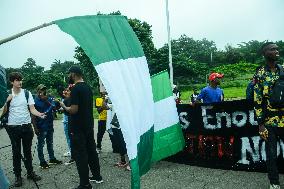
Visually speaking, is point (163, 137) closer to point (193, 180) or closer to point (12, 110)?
point (193, 180)

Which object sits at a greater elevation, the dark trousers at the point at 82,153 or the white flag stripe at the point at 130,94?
the white flag stripe at the point at 130,94

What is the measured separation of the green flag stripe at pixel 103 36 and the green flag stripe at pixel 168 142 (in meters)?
3.09

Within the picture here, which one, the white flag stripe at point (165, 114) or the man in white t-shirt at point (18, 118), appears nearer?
the man in white t-shirt at point (18, 118)

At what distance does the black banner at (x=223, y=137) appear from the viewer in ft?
19.3

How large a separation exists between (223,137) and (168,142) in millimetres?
1039

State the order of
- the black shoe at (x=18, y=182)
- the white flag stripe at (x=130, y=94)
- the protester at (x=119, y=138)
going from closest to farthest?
the white flag stripe at (x=130, y=94), the black shoe at (x=18, y=182), the protester at (x=119, y=138)

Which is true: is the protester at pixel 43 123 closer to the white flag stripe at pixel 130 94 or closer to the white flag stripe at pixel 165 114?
the white flag stripe at pixel 165 114

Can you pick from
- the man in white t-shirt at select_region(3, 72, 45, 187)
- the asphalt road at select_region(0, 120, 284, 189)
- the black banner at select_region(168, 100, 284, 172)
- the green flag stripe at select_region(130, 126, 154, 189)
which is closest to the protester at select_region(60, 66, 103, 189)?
the asphalt road at select_region(0, 120, 284, 189)

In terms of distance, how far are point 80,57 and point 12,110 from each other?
163ft

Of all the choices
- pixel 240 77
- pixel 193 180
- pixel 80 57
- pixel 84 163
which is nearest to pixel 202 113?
pixel 193 180

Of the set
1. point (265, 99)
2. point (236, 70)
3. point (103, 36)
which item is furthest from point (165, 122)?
point (236, 70)

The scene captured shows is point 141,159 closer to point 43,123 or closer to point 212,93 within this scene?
point 212,93

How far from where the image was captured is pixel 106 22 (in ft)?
10.8

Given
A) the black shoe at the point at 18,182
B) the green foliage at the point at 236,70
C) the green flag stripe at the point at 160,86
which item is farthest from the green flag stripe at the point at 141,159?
the green foliage at the point at 236,70
